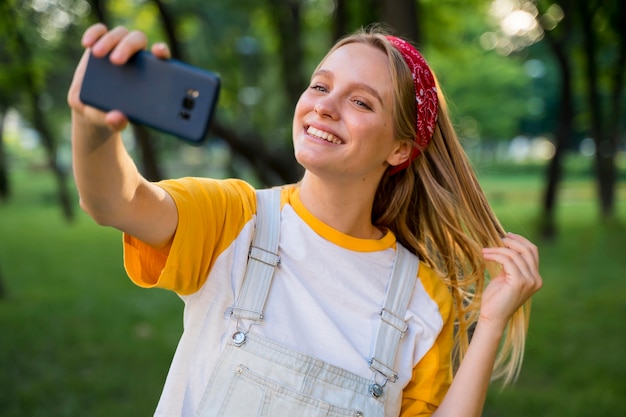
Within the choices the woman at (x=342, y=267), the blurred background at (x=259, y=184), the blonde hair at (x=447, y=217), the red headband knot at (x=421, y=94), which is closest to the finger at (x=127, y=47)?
the woman at (x=342, y=267)

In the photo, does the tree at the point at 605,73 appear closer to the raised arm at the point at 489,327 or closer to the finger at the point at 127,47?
the raised arm at the point at 489,327

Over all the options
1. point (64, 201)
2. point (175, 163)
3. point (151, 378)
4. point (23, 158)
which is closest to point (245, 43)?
point (64, 201)

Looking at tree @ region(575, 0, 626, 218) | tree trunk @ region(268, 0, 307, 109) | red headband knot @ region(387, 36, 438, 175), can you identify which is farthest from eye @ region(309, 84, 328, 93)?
tree trunk @ region(268, 0, 307, 109)

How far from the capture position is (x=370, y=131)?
205cm

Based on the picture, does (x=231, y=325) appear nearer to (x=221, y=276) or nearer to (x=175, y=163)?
(x=221, y=276)

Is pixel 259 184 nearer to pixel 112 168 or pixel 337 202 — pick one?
pixel 337 202

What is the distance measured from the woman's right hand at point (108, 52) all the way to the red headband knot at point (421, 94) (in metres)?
1.08

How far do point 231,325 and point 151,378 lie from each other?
3.97 meters

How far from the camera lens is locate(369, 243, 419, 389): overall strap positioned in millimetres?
2039

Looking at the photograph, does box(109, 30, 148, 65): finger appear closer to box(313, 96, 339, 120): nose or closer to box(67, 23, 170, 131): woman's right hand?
box(67, 23, 170, 131): woman's right hand

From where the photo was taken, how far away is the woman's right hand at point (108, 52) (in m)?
1.24

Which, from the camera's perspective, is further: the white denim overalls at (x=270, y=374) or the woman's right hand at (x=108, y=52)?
the white denim overalls at (x=270, y=374)

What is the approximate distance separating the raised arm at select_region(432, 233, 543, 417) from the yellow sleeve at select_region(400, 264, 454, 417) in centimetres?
4

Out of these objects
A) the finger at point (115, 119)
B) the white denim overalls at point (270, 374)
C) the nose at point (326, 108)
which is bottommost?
the white denim overalls at point (270, 374)
